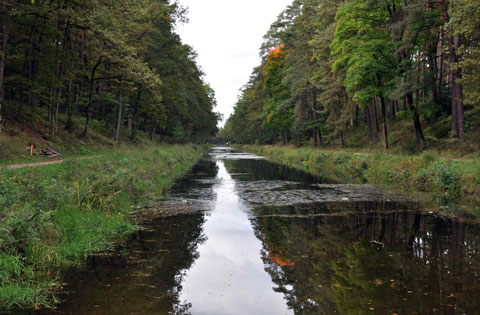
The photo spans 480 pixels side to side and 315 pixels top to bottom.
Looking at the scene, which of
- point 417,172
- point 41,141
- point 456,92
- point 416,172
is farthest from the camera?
point 456,92

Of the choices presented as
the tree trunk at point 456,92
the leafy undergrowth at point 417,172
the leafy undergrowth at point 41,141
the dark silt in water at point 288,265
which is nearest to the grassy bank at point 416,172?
the leafy undergrowth at point 417,172

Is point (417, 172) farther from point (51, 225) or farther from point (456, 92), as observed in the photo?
point (51, 225)

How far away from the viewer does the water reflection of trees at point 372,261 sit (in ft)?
15.5

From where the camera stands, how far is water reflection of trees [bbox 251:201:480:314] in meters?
4.74

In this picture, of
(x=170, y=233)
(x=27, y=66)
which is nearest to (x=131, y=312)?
(x=170, y=233)

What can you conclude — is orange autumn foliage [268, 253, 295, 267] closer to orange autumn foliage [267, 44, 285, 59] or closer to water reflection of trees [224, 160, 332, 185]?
water reflection of trees [224, 160, 332, 185]

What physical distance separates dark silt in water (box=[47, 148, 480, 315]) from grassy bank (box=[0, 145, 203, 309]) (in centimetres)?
49

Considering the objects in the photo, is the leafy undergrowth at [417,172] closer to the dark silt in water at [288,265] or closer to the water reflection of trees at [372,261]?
the dark silt in water at [288,265]

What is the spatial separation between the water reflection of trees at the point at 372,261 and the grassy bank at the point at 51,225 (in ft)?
13.2

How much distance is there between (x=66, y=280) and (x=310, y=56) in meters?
35.3

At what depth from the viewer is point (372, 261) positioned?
643 cm

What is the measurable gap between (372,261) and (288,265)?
1780 mm

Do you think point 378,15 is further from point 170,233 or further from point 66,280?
point 66,280

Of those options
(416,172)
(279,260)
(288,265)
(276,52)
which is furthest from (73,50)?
(276,52)
